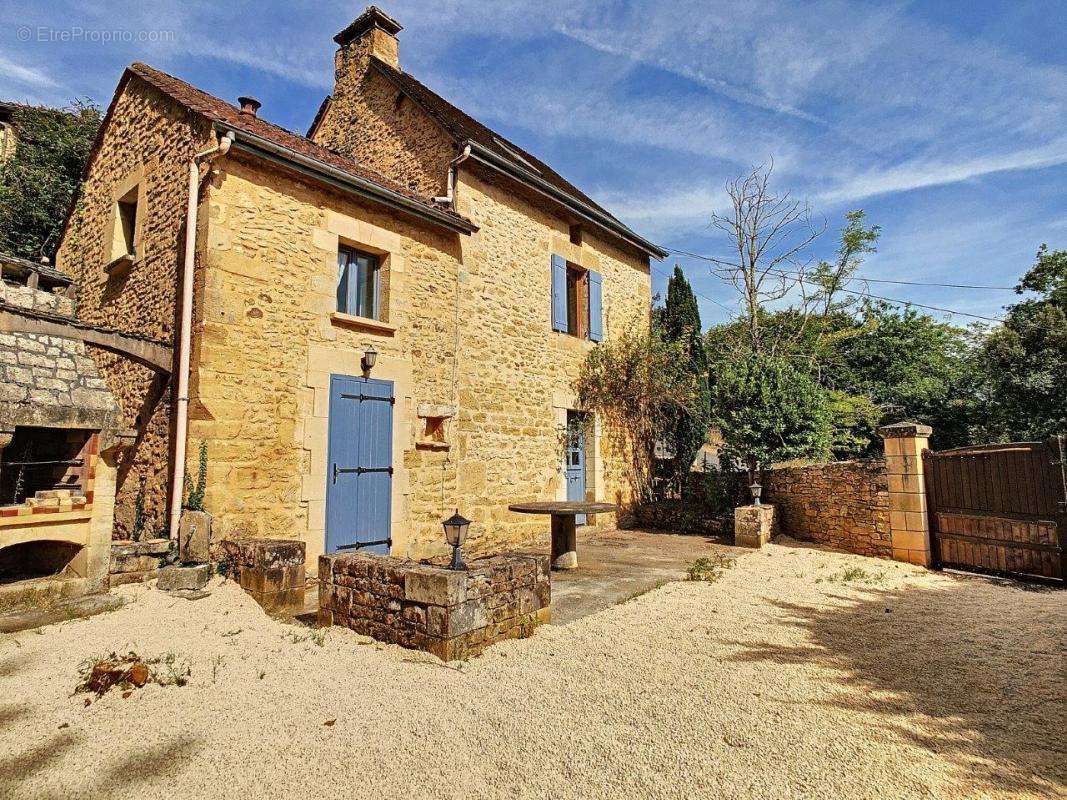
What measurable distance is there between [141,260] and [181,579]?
419 centimetres

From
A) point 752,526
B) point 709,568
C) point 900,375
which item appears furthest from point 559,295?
point 900,375

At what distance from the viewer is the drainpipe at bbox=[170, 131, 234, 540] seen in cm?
538

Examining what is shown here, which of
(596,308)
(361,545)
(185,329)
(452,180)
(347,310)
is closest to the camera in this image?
(185,329)

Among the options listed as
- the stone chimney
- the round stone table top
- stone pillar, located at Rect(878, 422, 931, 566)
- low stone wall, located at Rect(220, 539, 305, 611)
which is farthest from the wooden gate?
the stone chimney

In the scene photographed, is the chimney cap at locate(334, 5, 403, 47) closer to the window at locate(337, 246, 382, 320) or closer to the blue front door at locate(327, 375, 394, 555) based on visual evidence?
the window at locate(337, 246, 382, 320)

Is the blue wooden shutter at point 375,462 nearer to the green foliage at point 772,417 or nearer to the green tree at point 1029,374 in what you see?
the green foliage at point 772,417

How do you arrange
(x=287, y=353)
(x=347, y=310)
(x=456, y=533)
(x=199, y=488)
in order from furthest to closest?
(x=347, y=310) → (x=287, y=353) → (x=199, y=488) → (x=456, y=533)

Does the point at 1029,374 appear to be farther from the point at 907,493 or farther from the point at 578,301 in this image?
the point at 578,301

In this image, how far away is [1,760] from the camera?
8.36ft

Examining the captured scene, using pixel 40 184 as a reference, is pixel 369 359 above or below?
below

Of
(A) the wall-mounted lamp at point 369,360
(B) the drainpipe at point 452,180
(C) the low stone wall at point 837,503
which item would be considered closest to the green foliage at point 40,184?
(B) the drainpipe at point 452,180

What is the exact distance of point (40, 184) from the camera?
1059 centimetres

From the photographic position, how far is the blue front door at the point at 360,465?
6.44 metres

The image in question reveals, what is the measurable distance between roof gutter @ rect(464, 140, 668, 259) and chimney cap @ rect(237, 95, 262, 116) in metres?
2.83
